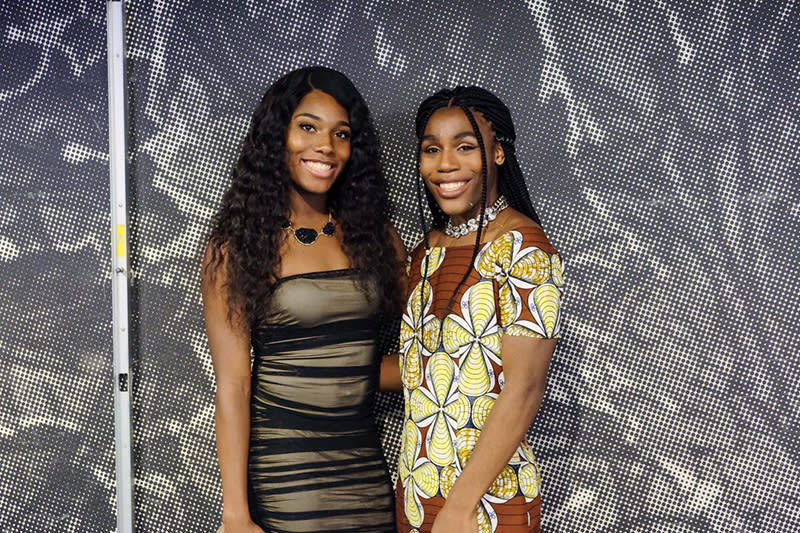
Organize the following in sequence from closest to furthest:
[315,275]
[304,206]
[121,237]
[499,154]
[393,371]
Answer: [499,154] → [315,275] → [304,206] → [393,371] → [121,237]

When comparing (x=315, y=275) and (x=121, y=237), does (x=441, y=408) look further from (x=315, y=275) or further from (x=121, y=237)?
(x=121, y=237)

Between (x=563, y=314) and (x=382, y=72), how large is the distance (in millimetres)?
1165

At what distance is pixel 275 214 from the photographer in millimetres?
2066

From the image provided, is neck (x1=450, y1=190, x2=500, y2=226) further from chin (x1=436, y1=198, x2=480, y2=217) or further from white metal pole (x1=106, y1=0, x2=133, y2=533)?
white metal pole (x1=106, y1=0, x2=133, y2=533)

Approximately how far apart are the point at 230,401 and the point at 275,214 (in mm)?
594

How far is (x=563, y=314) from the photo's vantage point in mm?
2537

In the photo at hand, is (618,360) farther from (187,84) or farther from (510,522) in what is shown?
(187,84)

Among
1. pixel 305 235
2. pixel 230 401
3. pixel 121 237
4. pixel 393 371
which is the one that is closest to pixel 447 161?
pixel 305 235

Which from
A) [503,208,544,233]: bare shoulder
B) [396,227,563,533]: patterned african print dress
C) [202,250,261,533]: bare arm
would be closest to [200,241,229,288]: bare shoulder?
[202,250,261,533]: bare arm

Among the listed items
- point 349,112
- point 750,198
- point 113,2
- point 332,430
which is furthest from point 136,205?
point 750,198

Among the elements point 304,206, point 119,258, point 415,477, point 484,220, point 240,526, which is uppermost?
point 484,220

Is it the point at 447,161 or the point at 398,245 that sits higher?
the point at 447,161

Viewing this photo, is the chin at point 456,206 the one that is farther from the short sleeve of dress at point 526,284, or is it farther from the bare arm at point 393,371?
the bare arm at point 393,371

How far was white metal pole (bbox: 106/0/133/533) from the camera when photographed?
2.46 m
